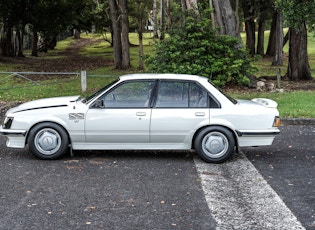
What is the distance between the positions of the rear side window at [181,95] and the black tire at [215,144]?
0.44 metres

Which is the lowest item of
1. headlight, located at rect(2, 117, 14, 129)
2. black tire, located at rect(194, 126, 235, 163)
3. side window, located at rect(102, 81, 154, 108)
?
black tire, located at rect(194, 126, 235, 163)

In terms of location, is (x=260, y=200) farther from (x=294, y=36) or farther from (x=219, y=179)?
(x=294, y=36)

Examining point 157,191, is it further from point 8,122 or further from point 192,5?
point 192,5

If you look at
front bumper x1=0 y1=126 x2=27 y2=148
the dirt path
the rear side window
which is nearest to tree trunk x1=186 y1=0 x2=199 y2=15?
the rear side window

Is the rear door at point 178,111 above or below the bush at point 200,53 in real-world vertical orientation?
below

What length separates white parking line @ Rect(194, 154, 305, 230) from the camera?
5.11m

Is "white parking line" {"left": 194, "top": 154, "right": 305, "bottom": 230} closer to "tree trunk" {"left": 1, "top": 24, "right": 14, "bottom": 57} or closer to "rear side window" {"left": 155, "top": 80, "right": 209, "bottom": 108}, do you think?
"rear side window" {"left": 155, "top": 80, "right": 209, "bottom": 108}

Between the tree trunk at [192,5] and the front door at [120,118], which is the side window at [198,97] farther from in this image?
the tree trunk at [192,5]

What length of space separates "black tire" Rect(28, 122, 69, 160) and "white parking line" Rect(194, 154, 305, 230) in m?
2.16

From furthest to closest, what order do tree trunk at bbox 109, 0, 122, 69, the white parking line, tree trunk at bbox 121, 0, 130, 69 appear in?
tree trunk at bbox 109, 0, 122, 69 → tree trunk at bbox 121, 0, 130, 69 → the white parking line

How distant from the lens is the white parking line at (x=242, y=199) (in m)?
5.11

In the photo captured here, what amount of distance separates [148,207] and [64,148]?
8.65 ft

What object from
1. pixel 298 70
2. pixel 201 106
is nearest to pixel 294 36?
pixel 298 70

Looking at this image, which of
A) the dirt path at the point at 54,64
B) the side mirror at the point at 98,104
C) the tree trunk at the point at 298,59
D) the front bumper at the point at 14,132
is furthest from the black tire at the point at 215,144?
the dirt path at the point at 54,64
